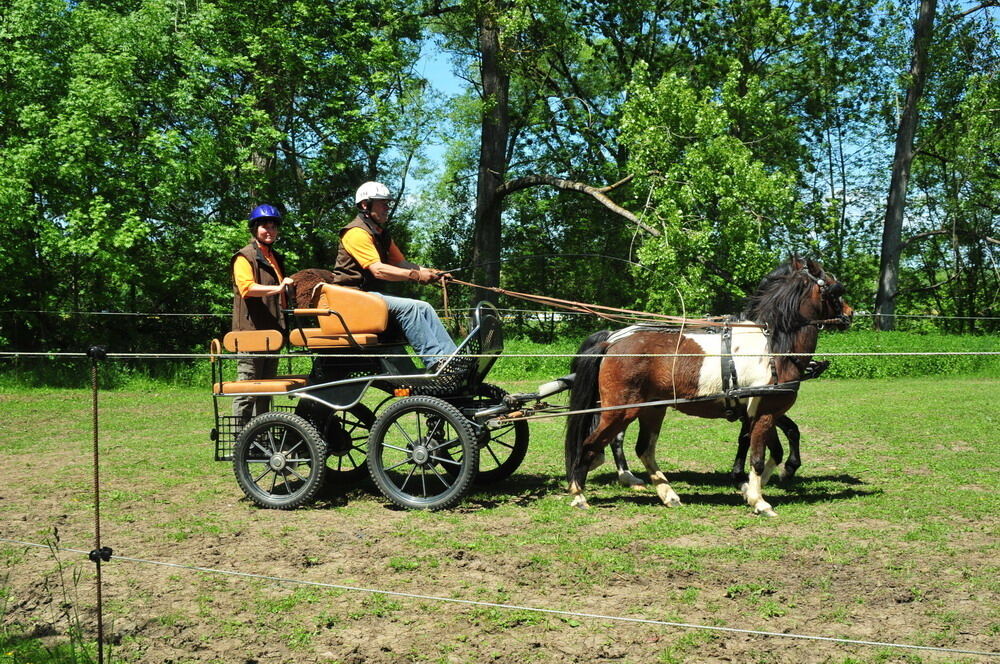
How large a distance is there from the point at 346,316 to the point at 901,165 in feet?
75.7

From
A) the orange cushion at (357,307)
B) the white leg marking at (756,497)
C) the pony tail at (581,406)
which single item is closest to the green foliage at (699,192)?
the pony tail at (581,406)

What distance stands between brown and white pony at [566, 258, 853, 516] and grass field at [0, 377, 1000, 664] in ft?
1.58

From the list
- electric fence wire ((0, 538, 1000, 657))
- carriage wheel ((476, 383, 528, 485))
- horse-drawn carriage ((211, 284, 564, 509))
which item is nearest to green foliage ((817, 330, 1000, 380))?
carriage wheel ((476, 383, 528, 485))

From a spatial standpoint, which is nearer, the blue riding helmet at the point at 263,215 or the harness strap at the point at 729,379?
the harness strap at the point at 729,379

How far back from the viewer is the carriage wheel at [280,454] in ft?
22.8

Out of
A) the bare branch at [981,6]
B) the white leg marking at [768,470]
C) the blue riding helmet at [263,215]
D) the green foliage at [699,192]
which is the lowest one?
the white leg marking at [768,470]

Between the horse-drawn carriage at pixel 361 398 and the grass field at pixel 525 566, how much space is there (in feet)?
0.98

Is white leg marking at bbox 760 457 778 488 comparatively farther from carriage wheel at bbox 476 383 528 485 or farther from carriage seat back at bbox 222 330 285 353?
carriage seat back at bbox 222 330 285 353

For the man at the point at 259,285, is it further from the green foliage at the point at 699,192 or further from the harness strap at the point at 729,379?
the green foliage at the point at 699,192

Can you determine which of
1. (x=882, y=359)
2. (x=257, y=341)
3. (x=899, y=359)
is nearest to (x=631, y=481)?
(x=257, y=341)

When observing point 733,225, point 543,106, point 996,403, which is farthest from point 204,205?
point 996,403

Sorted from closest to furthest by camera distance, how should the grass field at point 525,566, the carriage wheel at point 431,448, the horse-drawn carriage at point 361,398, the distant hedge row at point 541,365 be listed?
the grass field at point 525,566 < the carriage wheel at point 431,448 < the horse-drawn carriage at point 361,398 < the distant hedge row at point 541,365

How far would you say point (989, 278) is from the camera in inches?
1228

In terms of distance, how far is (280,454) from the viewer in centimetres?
Answer: 707
